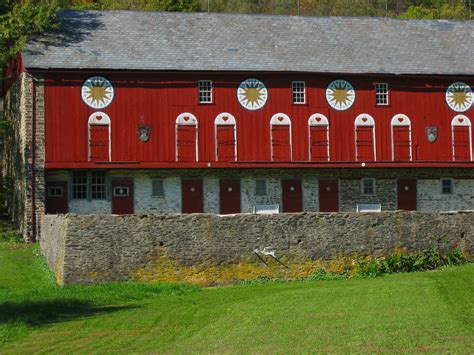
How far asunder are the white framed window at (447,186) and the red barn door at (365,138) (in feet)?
12.8

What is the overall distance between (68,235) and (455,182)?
78.3 ft

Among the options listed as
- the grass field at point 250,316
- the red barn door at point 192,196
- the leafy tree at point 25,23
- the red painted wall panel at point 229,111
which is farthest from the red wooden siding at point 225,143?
the grass field at point 250,316

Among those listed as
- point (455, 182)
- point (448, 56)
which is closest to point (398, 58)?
point (448, 56)

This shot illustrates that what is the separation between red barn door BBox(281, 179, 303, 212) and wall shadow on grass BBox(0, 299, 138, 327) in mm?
19910

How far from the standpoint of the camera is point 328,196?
142 feet

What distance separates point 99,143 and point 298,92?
954 cm

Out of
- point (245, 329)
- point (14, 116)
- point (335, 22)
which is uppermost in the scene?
point (335, 22)

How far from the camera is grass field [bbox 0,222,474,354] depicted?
16531 millimetres

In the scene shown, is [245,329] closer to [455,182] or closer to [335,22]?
[455,182]

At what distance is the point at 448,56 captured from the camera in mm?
46438

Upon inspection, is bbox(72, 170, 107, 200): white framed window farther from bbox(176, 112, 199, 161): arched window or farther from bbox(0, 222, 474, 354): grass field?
bbox(0, 222, 474, 354): grass field

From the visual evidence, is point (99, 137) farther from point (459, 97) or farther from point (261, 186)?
point (459, 97)

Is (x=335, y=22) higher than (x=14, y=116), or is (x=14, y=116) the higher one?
(x=335, y=22)

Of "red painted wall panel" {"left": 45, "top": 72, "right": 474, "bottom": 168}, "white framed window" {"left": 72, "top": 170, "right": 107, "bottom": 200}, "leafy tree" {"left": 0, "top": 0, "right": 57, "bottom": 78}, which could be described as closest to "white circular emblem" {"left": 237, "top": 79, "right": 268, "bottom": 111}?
"red painted wall panel" {"left": 45, "top": 72, "right": 474, "bottom": 168}
